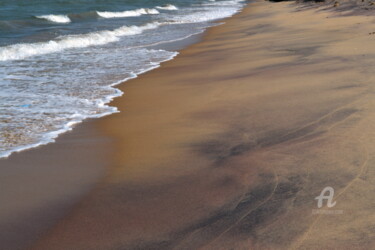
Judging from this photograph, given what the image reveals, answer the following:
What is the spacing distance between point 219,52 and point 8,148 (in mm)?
7948

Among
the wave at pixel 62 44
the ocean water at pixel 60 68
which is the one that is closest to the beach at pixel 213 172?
the ocean water at pixel 60 68

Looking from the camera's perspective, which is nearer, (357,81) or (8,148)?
(8,148)

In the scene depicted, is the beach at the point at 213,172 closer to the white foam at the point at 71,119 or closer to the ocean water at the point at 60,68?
the white foam at the point at 71,119

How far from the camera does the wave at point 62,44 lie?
1307 cm

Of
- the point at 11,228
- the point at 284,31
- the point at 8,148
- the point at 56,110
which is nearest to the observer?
the point at 11,228

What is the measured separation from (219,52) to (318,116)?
24.4 feet

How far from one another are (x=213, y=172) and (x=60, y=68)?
23.6ft

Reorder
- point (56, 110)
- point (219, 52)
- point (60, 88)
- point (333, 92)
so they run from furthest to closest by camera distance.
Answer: point (219, 52), point (60, 88), point (56, 110), point (333, 92)

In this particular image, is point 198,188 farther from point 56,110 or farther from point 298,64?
point 298,64

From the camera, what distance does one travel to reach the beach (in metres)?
3.15

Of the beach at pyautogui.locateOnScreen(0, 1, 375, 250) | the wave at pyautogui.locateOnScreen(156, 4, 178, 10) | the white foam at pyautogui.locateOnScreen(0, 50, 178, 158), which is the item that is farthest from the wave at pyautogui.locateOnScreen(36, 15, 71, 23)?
the beach at pyautogui.locateOnScreen(0, 1, 375, 250)

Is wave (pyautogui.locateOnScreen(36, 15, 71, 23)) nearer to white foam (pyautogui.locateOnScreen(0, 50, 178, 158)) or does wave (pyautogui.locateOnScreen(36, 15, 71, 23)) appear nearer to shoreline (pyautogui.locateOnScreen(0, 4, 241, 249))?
white foam (pyautogui.locateOnScreen(0, 50, 178, 158))

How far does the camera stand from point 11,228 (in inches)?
135

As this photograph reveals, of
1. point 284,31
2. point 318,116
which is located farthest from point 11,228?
point 284,31
